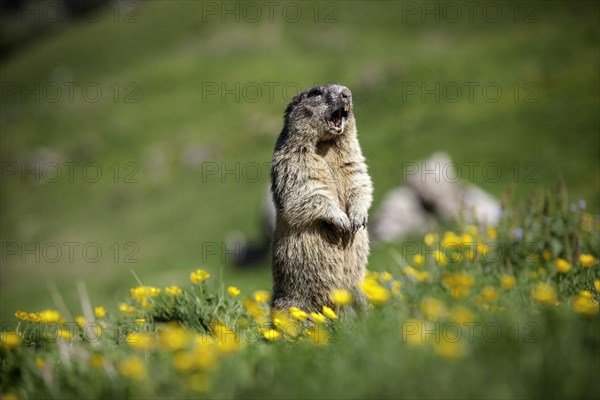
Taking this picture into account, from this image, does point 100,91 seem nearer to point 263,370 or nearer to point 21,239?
point 21,239

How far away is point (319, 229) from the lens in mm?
5480

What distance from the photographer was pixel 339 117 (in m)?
5.80

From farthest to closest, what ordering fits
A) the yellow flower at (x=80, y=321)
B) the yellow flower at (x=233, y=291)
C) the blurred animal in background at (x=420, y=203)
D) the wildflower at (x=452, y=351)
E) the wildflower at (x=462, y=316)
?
the blurred animal in background at (x=420, y=203) → the yellow flower at (x=233, y=291) → the yellow flower at (x=80, y=321) → the wildflower at (x=462, y=316) → the wildflower at (x=452, y=351)

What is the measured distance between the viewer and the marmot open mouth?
565 centimetres

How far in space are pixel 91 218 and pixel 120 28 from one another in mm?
64325

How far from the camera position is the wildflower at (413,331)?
2.72m

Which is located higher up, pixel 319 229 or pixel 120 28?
pixel 120 28

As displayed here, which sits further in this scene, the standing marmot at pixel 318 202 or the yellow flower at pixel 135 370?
the standing marmot at pixel 318 202

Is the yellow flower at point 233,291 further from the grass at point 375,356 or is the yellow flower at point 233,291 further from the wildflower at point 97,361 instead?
the wildflower at point 97,361

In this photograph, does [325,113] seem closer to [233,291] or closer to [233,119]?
[233,291]

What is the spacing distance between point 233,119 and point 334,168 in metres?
40.3

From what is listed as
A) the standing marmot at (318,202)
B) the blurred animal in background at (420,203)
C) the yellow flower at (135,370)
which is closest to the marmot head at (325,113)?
the standing marmot at (318,202)

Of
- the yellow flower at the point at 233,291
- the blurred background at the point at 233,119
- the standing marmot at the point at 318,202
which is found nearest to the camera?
the yellow flower at the point at 233,291

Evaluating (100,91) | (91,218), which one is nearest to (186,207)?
(91,218)
